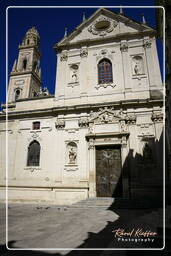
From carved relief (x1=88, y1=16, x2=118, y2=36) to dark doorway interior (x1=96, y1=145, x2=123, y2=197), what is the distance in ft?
35.9

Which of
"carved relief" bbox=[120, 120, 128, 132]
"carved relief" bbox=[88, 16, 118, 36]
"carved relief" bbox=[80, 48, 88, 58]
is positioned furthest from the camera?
"carved relief" bbox=[88, 16, 118, 36]

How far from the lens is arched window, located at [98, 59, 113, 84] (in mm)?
15633

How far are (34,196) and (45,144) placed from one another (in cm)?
394

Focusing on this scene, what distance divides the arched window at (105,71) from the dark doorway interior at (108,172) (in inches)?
230

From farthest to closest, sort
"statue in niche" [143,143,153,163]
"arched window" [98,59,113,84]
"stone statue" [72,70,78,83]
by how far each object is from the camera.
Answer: "stone statue" [72,70,78,83] < "arched window" [98,59,113,84] < "statue in niche" [143,143,153,163]

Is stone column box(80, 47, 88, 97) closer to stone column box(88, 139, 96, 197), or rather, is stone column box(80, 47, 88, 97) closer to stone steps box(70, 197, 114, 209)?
stone column box(88, 139, 96, 197)

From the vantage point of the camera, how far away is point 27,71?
3562 cm

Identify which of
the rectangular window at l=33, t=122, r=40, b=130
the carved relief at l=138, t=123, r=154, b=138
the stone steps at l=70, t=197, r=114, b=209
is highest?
the rectangular window at l=33, t=122, r=40, b=130

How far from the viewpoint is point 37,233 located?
5.40m

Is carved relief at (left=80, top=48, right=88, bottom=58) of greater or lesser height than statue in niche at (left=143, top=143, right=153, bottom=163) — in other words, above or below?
above

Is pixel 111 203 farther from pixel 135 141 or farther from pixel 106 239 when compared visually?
pixel 106 239

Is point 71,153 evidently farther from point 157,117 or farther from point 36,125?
point 157,117

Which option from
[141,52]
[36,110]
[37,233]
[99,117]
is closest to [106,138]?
[99,117]

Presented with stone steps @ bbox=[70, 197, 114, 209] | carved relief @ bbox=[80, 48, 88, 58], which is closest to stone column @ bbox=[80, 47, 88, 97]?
carved relief @ bbox=[80, 48, 88, 58]
